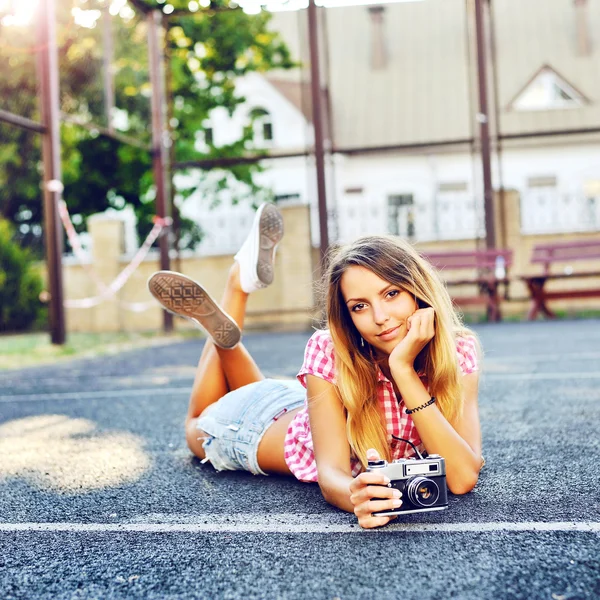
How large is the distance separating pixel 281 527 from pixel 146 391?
126 inches

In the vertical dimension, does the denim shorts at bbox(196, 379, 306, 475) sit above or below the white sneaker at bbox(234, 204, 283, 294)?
below

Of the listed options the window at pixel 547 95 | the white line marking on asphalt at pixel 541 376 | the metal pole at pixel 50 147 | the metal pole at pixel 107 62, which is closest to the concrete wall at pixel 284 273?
the metal pole at pixel 107 62

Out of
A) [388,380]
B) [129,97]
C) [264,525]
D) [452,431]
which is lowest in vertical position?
[264,525]

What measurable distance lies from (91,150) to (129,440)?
17.3 metres

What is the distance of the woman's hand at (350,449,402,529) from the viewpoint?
179 cm

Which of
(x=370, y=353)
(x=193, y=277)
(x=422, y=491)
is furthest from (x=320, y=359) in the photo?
(x=193, y=277)

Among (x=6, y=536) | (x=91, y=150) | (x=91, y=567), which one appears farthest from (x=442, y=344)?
(x=91, y=150)

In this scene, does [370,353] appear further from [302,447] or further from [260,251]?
[260,251]

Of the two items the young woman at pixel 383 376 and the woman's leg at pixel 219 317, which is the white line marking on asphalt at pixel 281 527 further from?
the woman's leg at pixel 219 317

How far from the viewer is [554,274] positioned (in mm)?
10258

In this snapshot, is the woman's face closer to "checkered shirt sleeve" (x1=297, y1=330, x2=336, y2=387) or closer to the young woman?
the young woman

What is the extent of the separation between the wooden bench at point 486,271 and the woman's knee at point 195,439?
7.88 m

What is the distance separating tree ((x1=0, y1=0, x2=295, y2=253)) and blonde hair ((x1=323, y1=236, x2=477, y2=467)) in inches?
311

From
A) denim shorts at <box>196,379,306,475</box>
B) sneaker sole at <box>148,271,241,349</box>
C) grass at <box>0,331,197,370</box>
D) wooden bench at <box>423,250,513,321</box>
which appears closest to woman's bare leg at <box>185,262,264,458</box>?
sneaker sole at <box>148,271,241,349</box>
